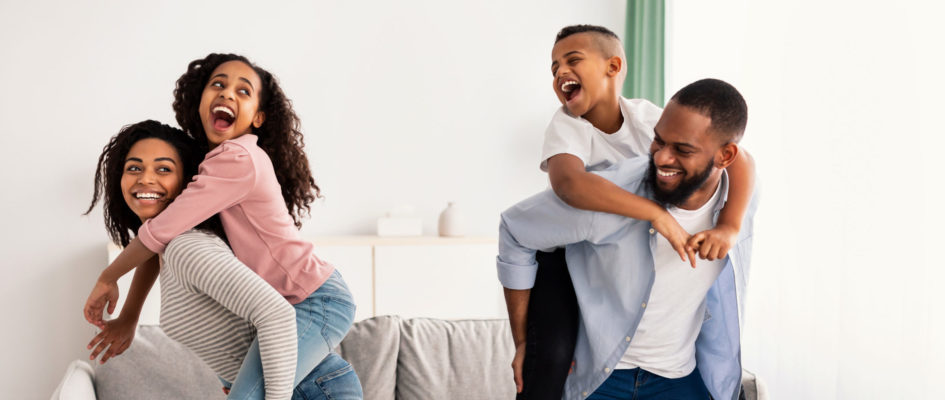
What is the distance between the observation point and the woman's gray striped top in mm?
1417

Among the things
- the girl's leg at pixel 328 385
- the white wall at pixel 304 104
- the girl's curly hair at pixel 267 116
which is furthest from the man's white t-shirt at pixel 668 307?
the white wall at pixel 304 104

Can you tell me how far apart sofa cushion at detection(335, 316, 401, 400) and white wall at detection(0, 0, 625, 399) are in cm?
196

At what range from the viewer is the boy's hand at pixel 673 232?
131 centimetres

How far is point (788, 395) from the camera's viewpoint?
2.87 meters

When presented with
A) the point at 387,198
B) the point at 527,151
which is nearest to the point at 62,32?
the point at 387,198

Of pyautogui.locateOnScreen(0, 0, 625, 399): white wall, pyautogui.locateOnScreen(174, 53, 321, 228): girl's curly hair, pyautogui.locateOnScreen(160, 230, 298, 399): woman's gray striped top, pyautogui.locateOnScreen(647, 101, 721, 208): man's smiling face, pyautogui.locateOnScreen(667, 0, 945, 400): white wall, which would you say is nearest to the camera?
pyautogui.locateOnScreen(647, 101, 721, 208): man's smiling face

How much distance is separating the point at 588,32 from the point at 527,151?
3.03 meters

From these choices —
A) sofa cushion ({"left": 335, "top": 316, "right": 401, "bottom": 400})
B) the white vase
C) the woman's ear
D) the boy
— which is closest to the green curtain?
the white vase

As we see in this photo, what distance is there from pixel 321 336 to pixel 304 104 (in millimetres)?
2974

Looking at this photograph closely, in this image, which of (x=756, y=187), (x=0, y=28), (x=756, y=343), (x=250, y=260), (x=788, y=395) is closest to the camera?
(x=756, y=187)

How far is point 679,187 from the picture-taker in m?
1.33

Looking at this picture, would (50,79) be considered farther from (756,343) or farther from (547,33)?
(756,343)

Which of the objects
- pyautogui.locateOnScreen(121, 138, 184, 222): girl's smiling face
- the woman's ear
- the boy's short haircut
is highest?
the boy's short haircut

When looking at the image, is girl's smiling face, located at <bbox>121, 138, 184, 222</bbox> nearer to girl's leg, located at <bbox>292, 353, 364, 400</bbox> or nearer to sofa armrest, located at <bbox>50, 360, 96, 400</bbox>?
girl's leg, located at <bbox>292, 353, 364, 400</bbox>
